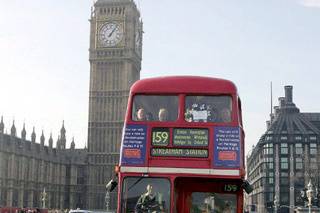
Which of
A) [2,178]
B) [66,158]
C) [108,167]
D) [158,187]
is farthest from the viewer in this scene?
[66,158]

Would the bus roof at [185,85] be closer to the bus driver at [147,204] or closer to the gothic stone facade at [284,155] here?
the bus driver at [147,204]

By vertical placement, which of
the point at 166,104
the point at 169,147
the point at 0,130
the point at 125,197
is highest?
the point at 0,130

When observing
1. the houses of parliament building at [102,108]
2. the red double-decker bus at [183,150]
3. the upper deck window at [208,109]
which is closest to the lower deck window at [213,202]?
the red double-decker bus at [183,150]

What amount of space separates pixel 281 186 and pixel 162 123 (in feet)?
334

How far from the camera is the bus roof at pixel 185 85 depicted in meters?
14.5

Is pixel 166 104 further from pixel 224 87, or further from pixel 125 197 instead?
pixel 125 197

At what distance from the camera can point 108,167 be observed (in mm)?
95062

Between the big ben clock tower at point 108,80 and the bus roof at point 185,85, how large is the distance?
8115 centimetres

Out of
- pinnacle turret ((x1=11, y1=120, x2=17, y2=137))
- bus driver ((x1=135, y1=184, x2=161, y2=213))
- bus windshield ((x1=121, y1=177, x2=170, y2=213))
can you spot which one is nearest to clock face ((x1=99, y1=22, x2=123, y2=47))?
pinnacle turret ((x1=11, y1=120, x2=17, y2=137))

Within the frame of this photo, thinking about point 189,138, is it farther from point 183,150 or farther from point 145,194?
point 145,194

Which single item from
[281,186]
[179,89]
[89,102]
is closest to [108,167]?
[89,102]

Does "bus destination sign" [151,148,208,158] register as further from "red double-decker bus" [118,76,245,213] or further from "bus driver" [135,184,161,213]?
"bus driver" [135,184,161,213]

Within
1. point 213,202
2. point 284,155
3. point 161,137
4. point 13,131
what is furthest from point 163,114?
point 284,155

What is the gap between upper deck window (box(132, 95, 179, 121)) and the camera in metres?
14.1
